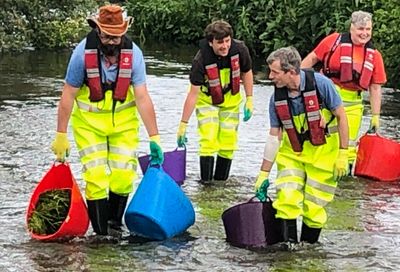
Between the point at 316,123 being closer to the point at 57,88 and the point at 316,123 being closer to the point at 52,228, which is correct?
the point at 52,228

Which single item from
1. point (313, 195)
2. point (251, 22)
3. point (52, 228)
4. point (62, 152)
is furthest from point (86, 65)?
point (251, 22)

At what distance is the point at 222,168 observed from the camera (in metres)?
9.10

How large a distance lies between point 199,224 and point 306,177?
1.22 metres

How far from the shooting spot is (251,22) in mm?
21891

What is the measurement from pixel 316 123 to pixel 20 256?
7.35ft

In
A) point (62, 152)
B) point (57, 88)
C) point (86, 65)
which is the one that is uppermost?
point (86, 65)

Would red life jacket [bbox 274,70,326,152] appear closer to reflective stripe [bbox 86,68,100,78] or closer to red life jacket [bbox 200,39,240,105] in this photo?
reflective stripe [bbox 86,68,100,78]

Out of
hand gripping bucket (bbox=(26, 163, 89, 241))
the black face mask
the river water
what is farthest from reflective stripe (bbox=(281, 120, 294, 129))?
hand gripping bucket (bbox=(26, 163, 89, 241))

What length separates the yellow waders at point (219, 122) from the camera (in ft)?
28.9

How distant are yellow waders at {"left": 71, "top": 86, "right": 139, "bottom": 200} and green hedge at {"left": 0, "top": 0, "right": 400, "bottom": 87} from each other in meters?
10.3

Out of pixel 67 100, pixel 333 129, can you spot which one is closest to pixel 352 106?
pixel 333 129

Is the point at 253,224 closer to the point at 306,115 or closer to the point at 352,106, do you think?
the point at 306,115

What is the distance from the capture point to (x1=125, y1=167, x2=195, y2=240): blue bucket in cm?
681

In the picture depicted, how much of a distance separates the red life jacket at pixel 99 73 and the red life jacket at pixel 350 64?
9.18 ft
